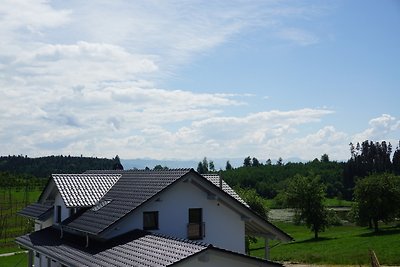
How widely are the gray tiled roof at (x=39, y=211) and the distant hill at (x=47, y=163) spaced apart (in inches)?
5557

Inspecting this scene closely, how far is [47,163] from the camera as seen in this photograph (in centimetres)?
18375

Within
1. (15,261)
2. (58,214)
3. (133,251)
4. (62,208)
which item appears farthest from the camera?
(15,261)

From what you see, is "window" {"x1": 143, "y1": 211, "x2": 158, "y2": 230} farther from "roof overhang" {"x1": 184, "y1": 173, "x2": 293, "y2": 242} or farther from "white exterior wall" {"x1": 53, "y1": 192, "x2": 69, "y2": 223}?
"white exterior wall" {"x1": 53, "y1": 192, "x2": 69, "y2": 223}

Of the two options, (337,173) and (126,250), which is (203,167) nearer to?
(337,173)

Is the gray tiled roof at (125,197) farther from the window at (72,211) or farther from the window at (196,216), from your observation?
the window at (196,216)

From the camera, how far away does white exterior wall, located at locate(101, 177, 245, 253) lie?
1730 centimetres

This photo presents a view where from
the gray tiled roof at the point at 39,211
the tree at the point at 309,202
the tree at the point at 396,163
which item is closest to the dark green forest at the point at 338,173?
the tree at the point at 396,163

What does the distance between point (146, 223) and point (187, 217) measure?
1705 millimetres

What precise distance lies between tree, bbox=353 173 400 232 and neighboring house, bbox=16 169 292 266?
3373 centimetres

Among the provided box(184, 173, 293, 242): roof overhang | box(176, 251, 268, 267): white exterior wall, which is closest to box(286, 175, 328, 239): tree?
box(184, 173, 293, 242): roof overhang

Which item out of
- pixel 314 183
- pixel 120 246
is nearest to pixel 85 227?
pixel 120 246

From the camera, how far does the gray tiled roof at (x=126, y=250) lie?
1299 centimetres

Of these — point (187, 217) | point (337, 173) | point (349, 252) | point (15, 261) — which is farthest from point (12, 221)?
point (337, 173)

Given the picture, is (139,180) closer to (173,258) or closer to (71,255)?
(71,255)
